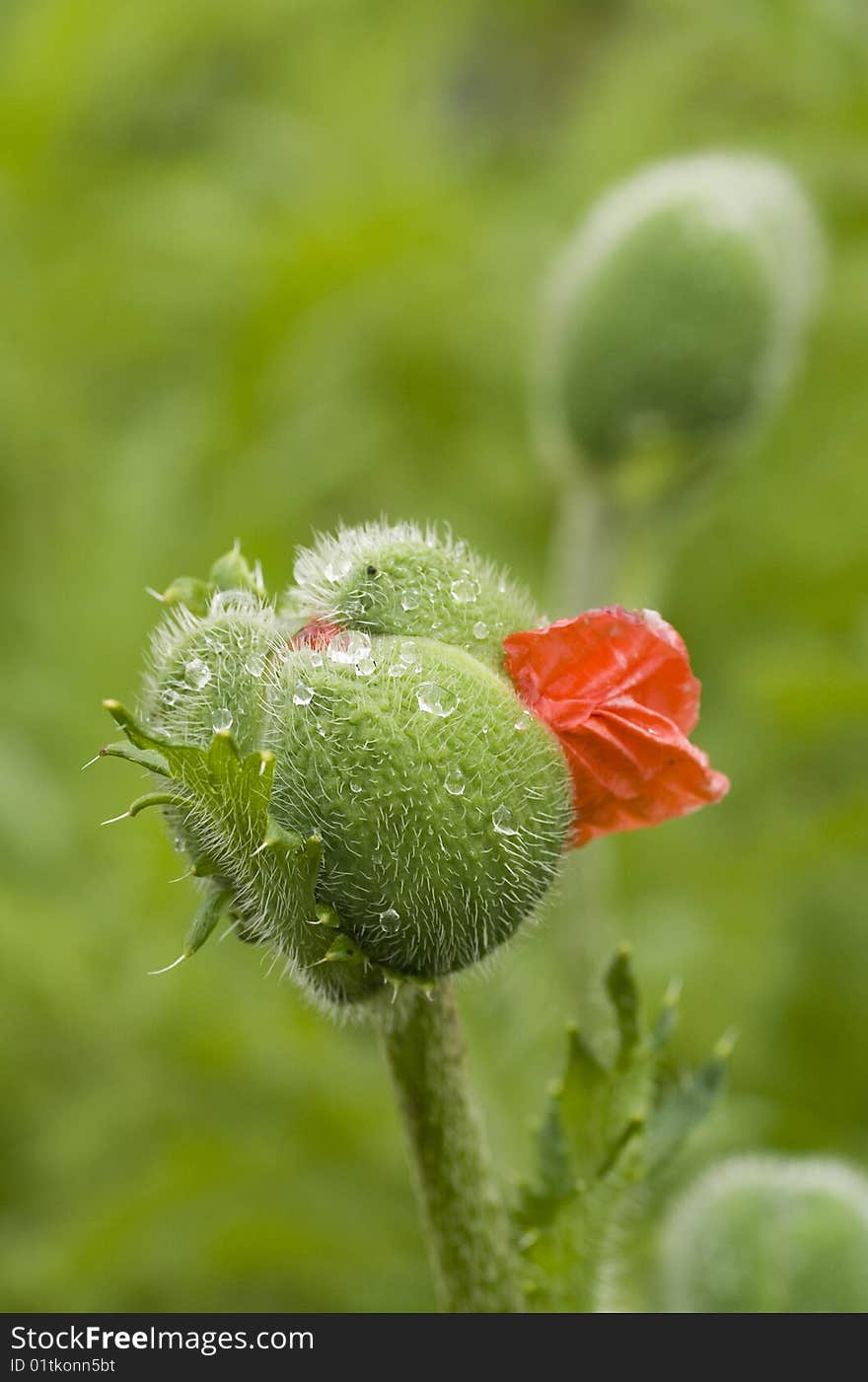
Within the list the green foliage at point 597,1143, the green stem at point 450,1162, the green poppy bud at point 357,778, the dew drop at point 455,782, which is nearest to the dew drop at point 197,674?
the green poppy bud at point 357,778

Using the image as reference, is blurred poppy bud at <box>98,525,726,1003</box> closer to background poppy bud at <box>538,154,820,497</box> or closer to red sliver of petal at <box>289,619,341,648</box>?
red sliver of petal at <box>289,619,341,648</box>

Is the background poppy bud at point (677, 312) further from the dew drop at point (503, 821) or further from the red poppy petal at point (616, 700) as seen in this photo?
the dew drop at point (503, 821)

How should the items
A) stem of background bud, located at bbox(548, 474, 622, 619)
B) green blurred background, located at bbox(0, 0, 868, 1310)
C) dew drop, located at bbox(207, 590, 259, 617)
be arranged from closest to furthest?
dew drop, located at bbox(207, 590, 259, 617)
green blurred background, located at bbox(0, 0, 868, 1310)
stem of background bud, located at bbox(548, 474, 622, 619)

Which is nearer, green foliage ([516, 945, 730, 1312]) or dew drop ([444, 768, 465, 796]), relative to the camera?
dew drop ([444, 768, 465, 796])

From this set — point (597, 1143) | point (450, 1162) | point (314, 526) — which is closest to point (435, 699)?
point (450, 1162)

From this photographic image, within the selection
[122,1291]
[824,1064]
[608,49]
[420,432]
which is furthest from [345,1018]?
Answer: [608,49]

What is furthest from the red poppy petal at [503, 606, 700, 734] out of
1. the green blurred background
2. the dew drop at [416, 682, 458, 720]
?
the green blurred background

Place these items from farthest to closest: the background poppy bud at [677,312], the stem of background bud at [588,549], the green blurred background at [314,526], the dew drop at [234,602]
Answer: the stem of background bud at [588,549] → the background poppy bud at [677,312] → the green blurred background at [314,526] → the dew drop at [234,602]
